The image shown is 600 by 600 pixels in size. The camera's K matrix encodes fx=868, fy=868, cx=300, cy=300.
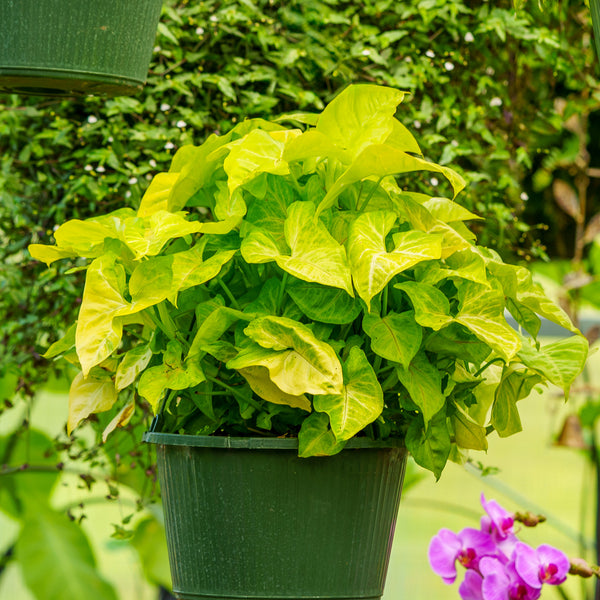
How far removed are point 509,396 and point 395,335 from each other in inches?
7.6

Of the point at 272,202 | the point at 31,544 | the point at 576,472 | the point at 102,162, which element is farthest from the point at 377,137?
the point at 576,472

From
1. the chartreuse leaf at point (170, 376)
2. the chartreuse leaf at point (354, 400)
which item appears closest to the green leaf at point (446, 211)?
the chartreuse leaf at point (354, 400)

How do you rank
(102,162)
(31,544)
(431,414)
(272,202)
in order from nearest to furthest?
(431,414) < (272,202) < (102,162) < (31,544)

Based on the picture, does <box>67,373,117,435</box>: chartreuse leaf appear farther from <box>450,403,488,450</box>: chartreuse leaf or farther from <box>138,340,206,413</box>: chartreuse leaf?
<box>450,403,488,450</box>: chartreuse leaf

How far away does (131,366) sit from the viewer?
951mm

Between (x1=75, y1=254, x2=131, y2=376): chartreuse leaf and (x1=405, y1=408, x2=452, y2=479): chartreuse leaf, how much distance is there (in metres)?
0.33

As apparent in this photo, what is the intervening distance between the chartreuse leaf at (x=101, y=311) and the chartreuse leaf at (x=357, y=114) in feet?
0.89

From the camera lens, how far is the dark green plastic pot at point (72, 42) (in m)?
1.08

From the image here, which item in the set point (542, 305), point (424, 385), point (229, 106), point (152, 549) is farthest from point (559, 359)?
point (152, 549)

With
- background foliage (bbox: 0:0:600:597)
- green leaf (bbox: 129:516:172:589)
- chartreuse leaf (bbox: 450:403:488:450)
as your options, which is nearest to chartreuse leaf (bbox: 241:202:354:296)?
chartreuse leaf (bbox: 450:403:488:450)

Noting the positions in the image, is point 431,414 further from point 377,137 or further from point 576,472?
point 576,472

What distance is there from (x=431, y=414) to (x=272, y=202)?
30 cm

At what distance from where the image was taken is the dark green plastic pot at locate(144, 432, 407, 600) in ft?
2.95

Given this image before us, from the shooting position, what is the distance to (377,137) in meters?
0.90
